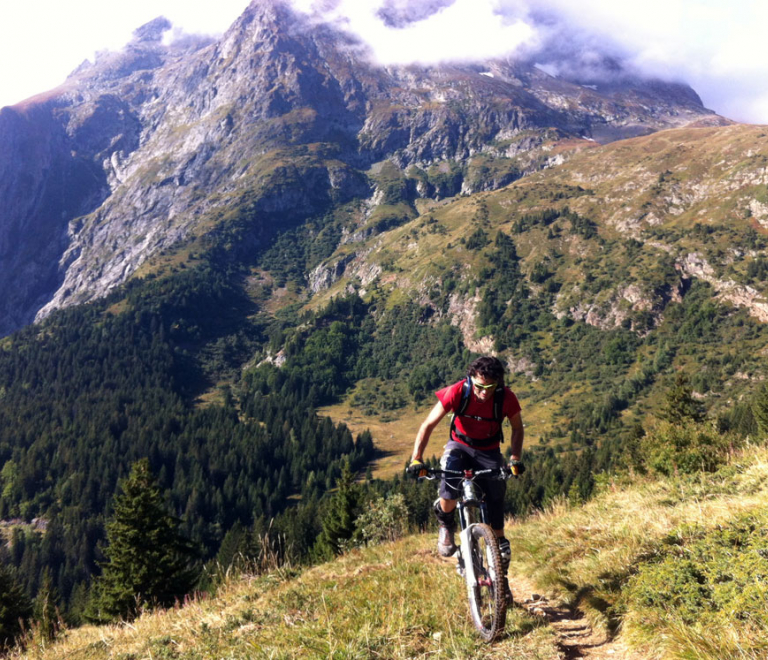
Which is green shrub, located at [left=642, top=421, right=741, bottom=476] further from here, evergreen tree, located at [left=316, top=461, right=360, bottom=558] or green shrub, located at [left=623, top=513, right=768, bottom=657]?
evergreen tree, located at [left=316, top=461, right=360, bottom=558]

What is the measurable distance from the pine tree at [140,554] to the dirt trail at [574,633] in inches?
1184

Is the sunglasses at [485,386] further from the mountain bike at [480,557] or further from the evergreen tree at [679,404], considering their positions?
the evergreen tree at [679,404]

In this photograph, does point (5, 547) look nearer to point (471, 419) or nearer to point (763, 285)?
point (471, 419)

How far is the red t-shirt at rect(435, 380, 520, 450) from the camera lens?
23.4 ft

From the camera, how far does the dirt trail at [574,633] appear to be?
5383 mm

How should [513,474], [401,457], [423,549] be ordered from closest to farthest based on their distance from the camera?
[513,474], [423,549], [401,457]

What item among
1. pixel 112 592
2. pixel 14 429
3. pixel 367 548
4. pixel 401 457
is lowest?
pixel 401 457

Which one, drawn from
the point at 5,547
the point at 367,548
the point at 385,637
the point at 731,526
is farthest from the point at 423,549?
the point at 5,547

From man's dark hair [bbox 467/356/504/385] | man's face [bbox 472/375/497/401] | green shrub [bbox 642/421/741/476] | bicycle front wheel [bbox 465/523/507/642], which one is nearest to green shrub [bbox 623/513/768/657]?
bicycle front wheel [bbox 465/523/507/642]

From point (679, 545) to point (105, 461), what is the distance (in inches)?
6269

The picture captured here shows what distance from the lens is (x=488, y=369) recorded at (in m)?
6.86

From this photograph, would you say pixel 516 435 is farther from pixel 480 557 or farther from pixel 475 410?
pixel 480 557

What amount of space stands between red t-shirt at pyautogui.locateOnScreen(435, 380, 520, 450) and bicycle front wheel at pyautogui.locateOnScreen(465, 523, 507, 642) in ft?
4.66

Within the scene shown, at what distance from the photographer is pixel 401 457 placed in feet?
487
